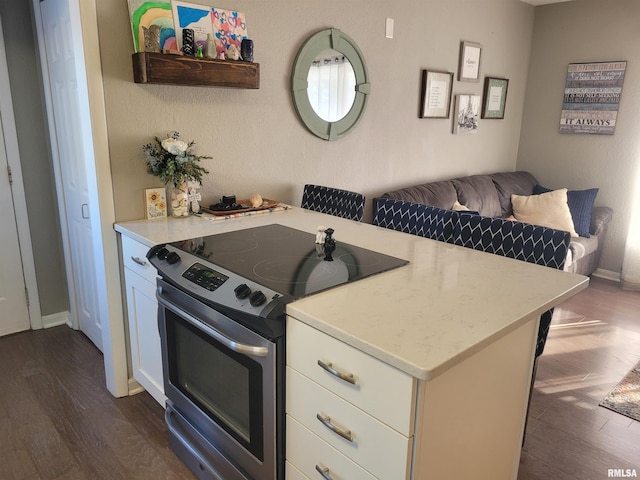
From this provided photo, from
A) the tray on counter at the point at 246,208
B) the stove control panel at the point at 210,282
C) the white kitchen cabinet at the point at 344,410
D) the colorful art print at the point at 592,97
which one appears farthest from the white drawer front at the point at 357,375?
the colorful art print at the point at 592,97

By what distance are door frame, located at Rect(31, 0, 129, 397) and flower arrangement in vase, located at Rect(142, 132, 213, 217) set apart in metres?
0.21

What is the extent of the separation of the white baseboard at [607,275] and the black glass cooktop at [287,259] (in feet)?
11.4

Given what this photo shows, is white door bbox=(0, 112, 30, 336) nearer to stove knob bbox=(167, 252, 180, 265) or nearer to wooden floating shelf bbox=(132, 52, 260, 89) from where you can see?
wooden floating shelf bbox=(132, 52, 260, 89)

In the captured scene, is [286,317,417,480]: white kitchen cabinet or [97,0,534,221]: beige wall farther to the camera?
[97,0,534,221]: beige wall

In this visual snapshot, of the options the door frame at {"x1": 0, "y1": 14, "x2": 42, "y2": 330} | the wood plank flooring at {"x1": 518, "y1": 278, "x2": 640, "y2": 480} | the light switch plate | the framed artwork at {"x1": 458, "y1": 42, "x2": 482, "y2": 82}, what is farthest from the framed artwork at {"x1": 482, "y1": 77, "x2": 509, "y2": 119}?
the door frame at {"x1": 0, "y1": 14, "x2": 42, "y2": 330}

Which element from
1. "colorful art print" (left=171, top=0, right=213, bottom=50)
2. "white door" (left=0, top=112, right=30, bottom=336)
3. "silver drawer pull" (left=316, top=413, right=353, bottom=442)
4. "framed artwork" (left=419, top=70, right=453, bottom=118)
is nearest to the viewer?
"silver drawer pull" (left=316, top=413, right=353, bottom=442)

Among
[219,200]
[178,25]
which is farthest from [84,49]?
[219,200]

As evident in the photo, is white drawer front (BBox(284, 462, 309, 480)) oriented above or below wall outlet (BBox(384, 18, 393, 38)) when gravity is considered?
below

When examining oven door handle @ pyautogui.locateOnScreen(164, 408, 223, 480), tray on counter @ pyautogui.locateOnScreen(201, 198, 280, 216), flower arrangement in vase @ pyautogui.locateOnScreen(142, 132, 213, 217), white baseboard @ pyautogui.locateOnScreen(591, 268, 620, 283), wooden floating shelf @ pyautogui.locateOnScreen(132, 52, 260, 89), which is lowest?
white baseboard @ pyautogui.locateOnScreen(591, 268, 620, 283)

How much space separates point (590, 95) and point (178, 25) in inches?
152

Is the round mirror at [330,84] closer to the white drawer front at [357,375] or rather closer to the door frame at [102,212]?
the door frame at [102,212]

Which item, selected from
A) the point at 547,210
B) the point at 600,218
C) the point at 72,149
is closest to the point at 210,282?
the point at 72,149

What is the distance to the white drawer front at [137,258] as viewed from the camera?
1.98 m

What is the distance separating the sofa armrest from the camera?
415cm
